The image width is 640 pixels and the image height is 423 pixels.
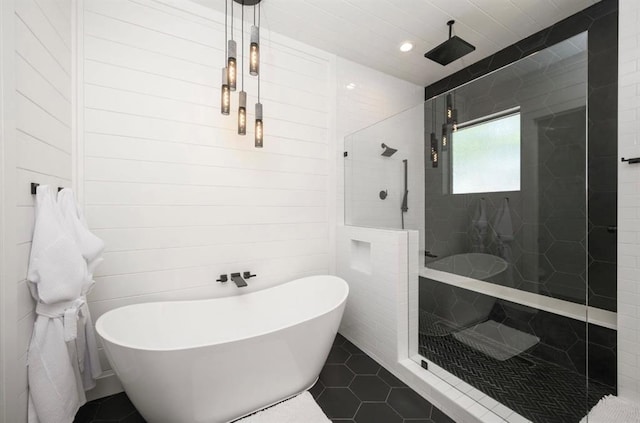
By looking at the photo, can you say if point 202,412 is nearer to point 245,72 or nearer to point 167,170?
point 167,170

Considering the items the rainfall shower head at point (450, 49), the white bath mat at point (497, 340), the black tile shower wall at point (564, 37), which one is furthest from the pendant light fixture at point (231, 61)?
the black tile shower wall at point (564, 37)

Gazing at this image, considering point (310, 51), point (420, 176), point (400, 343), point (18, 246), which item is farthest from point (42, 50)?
point (400, 343)

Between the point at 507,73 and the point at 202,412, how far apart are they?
265 centimetres

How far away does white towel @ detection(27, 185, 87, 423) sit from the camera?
1.23 meters

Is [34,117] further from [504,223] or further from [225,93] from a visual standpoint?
[504,223]

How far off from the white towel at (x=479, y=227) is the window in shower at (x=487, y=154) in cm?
12

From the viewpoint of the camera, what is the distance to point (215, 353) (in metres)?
1.32

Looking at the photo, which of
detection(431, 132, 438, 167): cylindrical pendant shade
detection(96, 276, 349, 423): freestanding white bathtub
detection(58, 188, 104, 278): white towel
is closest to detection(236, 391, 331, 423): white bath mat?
detection(96, 276, 349, 423): freestanding white bathtub

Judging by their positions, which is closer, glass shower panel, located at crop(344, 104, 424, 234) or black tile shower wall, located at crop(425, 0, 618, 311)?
black tile shower wall, located at crop(425, 0, 618, 311)

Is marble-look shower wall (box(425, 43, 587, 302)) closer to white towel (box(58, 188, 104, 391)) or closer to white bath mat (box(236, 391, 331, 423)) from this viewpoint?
white bath mat (box(236, 391, 331, 423))

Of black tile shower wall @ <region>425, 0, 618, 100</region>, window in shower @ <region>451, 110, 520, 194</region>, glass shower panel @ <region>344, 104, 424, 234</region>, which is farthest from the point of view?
glass shower panel @ <region>344, 104, 424, 234</region>

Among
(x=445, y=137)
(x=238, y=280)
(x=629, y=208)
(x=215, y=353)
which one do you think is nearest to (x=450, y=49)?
(x=445, y=137)

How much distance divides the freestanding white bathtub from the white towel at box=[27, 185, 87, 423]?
18cm

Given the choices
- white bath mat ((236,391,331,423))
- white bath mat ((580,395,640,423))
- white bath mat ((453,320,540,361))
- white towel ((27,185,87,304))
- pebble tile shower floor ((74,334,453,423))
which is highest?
white towel ((27,185,87,304))
